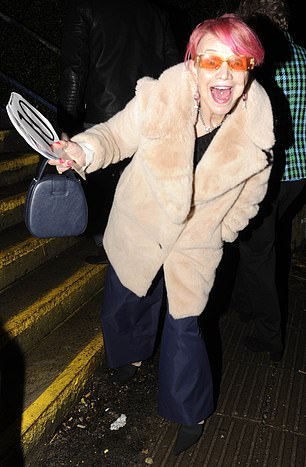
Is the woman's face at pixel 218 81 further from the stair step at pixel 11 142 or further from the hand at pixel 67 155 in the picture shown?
the stair step at pixel 11 142

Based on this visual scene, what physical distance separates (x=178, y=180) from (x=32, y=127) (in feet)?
2.25

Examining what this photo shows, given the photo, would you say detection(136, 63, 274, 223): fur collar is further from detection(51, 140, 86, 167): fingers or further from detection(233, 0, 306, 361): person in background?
detection(233, 0, 306, 361): person in background

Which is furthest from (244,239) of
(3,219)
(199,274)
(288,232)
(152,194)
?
(288,232)

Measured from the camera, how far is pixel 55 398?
3139 millimetres

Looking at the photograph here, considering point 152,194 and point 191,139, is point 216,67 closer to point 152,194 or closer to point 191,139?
point 191,139

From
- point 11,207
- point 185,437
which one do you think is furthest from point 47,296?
point 185,437

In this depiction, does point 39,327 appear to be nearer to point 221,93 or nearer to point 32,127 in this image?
point 32,127

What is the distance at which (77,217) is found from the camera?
2.62m

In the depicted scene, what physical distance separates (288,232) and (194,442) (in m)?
3.29

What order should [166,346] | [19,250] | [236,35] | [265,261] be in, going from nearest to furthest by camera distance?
1. [236,35]
2. [166,346]
3. [265,261]
4. [19,250]

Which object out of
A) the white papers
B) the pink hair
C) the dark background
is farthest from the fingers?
the dark background

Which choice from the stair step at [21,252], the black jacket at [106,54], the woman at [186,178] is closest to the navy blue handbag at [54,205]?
the woman at [186,178]

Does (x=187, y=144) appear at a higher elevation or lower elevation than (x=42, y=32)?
lower

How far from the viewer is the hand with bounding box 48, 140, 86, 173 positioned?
2.46 meters
